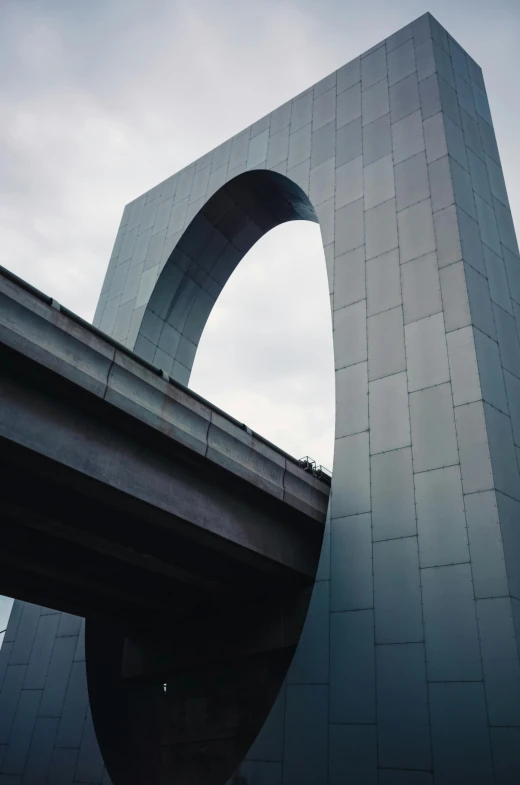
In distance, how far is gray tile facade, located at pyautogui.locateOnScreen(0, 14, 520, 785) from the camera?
13.5 meters

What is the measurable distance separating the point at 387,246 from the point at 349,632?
38.7 feet

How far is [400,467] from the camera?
1656 cm

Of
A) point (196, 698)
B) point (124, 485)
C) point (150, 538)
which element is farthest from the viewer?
point (196, 698)

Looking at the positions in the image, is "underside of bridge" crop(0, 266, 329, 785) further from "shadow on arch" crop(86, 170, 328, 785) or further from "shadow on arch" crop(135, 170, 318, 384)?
"shadow on arch" crop(135, 170, 318, 384)

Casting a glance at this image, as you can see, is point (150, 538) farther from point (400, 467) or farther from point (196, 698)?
Answer: point (196, 698)

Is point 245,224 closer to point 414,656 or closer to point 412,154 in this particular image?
point 412,154

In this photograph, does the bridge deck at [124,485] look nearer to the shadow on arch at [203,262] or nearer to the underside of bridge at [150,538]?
the underside of bridge at [150,538]

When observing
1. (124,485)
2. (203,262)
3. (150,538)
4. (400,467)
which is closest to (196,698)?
(150,538)

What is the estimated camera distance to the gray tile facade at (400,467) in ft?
44.1

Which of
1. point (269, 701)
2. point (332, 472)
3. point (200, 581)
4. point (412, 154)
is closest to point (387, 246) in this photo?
point (412, 154)

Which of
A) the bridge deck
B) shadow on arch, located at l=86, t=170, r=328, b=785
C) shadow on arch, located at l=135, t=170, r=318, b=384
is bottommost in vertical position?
shadow on arch, located at l=86, t=170, r=328, b=785

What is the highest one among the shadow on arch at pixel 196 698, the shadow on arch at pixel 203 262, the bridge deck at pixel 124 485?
the shadow on arch at pixel 203 262

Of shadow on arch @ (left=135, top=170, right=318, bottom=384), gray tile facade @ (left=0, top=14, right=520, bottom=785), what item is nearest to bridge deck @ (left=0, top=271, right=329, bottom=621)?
gray tile facade @ (left=0, top=14, right=520, bottom=785)

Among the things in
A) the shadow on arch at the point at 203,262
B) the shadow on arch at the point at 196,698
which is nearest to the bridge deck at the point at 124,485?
the shadow on arch at the point at 196,698
